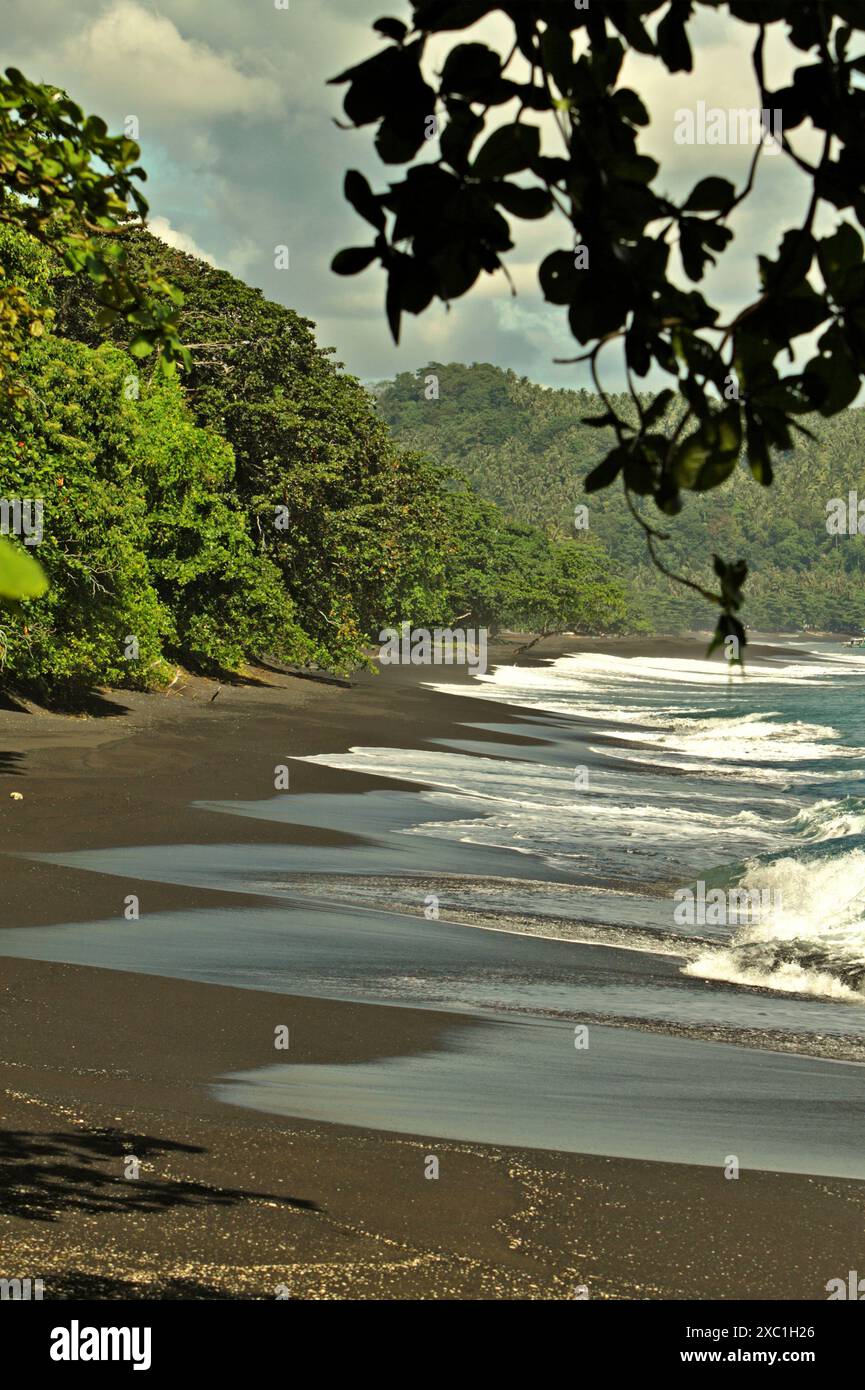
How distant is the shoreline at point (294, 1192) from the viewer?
565 centimetres

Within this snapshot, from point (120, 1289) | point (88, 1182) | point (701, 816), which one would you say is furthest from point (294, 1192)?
point (701, 816)

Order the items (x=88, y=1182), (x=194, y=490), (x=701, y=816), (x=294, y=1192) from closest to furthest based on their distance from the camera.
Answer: (x=88, y=1182)
(x=294, y=1192)
(x=701, y=816)
(x=194, y=490)

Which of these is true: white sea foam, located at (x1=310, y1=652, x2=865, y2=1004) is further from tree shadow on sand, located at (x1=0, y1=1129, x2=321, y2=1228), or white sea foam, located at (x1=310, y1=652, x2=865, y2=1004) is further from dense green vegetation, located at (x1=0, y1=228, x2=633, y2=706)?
dense green vegetation, located at (x1=0, y1=228, x2=633, y2=706)

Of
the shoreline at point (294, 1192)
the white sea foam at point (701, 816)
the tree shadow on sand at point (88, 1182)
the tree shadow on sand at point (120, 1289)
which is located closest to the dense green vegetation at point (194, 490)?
the white sea foam at point (701, 816)

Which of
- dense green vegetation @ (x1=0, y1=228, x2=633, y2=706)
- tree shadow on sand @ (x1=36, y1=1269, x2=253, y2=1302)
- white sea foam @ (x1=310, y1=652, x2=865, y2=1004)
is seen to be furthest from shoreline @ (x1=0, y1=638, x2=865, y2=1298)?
dense green vegetation @ (x1=0, y1=228, x2=633, y2=706)

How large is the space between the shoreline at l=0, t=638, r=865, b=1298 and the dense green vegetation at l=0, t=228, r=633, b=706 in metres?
13.6

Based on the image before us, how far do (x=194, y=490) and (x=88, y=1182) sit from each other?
31233 mm

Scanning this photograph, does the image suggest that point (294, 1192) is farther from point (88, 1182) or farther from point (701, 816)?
point (701, 816)

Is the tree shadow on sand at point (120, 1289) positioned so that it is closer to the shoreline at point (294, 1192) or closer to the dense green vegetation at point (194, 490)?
the shoreline at point (294, 1192)

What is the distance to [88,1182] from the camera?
634 cm

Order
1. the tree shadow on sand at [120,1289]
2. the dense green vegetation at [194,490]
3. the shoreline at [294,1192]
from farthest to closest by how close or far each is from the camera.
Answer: the dense green vegetation at [194,490] → the shoreline at [294,1192] → the tree shadow on sand at [120,1289]

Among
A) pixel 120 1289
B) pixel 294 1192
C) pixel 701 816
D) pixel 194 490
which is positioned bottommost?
pixel 701 816

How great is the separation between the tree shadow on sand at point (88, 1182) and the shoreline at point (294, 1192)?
0.01m

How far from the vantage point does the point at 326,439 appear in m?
45.5
